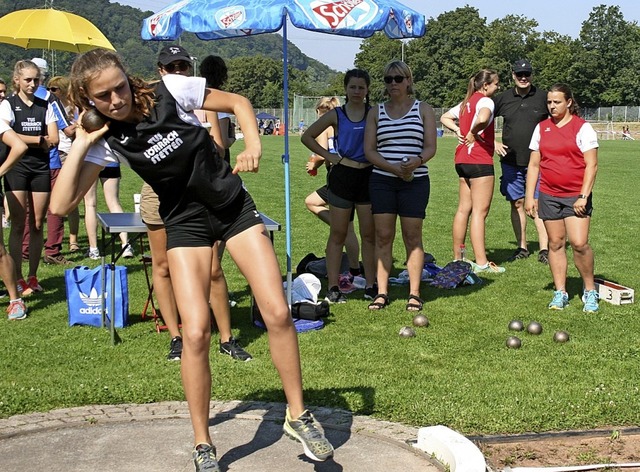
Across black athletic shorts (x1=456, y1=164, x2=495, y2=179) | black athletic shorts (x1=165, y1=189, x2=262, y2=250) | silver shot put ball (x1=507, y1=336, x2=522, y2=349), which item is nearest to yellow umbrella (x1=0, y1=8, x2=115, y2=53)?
black athletic shorts (x1=456, y1=164, x2=495, y2=179)

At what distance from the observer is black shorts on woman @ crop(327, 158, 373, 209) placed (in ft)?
27.5

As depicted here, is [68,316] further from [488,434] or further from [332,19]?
[488,434]

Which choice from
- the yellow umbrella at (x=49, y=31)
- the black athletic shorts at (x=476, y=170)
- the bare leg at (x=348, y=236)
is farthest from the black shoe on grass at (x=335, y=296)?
the yellow umbrella at (x=49, y=31)

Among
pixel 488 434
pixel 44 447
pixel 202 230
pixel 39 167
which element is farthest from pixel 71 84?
pixel 39 167

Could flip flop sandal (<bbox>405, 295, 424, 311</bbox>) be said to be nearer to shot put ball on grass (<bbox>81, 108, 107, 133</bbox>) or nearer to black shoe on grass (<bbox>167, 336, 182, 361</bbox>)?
black shoe on grass (<bbox>167, 336, 182, 361</bbox>)

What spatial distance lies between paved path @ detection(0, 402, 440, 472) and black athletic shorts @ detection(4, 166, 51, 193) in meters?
4.06

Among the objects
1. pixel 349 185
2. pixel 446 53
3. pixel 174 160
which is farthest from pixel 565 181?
pixel 446 53

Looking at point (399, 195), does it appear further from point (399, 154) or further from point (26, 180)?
point (26, 180)

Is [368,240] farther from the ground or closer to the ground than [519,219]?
farther from the ground

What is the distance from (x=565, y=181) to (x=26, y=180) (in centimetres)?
524

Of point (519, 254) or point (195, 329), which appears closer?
point (195, 329)

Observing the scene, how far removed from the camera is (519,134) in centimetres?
1068

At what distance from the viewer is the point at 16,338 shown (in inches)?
284

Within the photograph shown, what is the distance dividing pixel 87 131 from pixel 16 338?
137 inches
